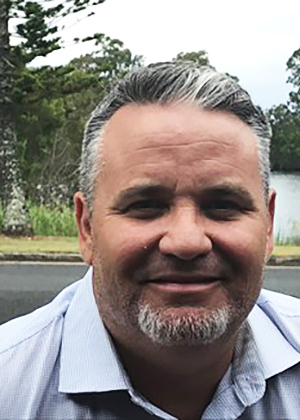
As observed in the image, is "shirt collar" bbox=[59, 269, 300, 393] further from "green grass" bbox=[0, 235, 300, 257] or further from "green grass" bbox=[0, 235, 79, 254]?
"green grass" bbox=[0, 235, 79, 254]

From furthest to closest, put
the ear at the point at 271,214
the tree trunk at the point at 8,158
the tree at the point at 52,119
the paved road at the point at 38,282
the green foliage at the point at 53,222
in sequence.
A: the tree at the point at 52,119 → the tree trunk at the point at 8,158 → the green foliage at the point at 53,222 → the paved road at the point at 38,282 → the ear at the point at 271,214

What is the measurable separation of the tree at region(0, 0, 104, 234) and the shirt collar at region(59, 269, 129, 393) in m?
14.6

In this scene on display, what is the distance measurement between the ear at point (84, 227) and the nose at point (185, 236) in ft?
0.93

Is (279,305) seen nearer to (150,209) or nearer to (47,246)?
(150,209)

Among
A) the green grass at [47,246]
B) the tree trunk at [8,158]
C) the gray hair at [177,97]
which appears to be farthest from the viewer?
the tree trunk at [8,158]

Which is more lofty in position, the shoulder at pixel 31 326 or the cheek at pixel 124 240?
the cheek at pixel 124 240

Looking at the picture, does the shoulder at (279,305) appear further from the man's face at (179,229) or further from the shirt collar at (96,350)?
the man's face at (179,229)

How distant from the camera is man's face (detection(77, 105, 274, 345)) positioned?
1.76 meters

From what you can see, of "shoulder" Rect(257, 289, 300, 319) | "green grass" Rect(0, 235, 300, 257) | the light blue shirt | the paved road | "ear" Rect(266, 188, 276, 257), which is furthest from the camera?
"green grass" Rect(0, 235, 300, 257)

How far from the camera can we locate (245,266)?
179 cm

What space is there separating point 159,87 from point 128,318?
521 mm

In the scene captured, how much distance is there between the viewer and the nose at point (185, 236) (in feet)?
5.66

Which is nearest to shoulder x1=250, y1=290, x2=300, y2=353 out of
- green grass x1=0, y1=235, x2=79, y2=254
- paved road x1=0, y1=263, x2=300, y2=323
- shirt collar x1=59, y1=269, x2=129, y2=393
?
shirt collar x1=59, y1=269, x2=129, y2=393

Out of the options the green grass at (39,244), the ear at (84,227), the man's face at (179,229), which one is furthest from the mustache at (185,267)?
the green grass at (39,244)
